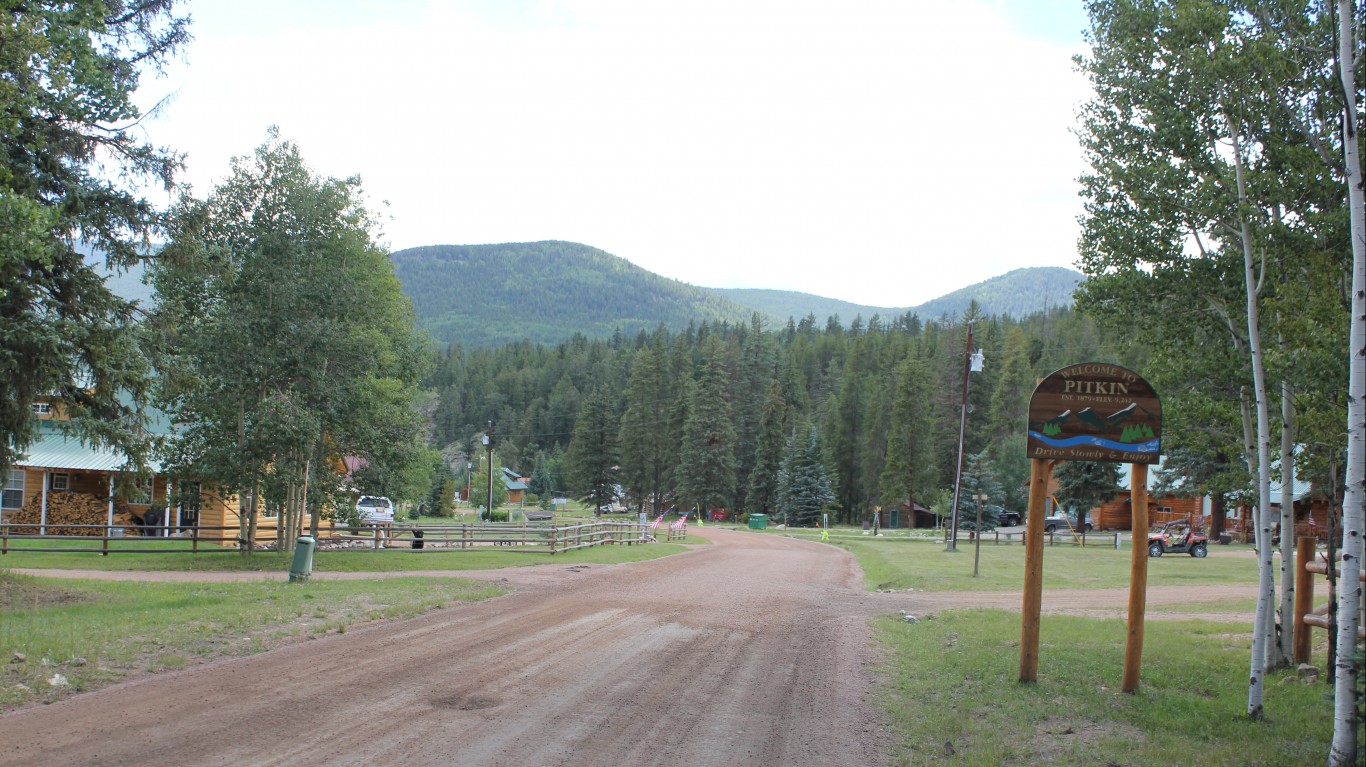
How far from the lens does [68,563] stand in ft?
75.9

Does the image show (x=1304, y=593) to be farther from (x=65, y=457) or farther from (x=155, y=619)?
(x=65, y=457)

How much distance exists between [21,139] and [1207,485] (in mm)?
17270

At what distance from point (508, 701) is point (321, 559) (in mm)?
19670

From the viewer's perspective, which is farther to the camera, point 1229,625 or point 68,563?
point 68,563

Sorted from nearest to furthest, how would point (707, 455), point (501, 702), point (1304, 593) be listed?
point (501, 702) < point (1304, 593) < point (707, 455)

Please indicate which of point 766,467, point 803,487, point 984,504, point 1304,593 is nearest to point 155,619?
point 1304,593

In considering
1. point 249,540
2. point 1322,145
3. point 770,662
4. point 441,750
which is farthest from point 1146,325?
point 249,540

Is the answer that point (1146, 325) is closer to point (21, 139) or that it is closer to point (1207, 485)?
point (1207, 485)

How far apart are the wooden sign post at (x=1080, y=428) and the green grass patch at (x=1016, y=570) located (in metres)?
13.4

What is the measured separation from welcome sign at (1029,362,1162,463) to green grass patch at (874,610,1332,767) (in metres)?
2.33

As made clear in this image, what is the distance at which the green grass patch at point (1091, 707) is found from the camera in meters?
6.84

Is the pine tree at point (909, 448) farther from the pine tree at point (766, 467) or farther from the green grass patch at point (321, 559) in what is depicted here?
the green grass patch at point (321, 559)

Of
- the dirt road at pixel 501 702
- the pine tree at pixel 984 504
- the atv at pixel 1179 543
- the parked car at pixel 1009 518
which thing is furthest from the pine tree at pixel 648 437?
the dirt road at pixel 501 702

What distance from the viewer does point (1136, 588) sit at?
29.2 feet
